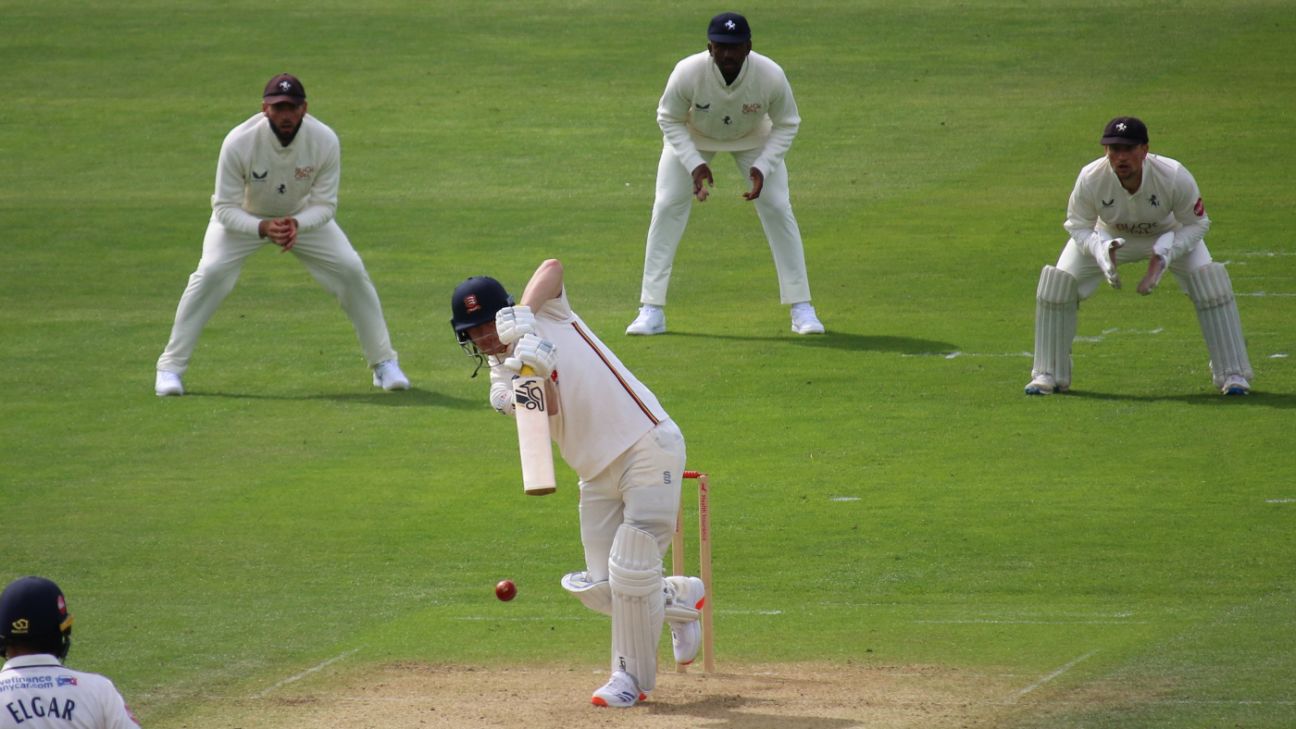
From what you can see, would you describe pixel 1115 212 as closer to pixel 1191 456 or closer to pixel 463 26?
pixel 1191 456

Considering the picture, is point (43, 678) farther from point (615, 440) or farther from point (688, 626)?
point (688, 626)

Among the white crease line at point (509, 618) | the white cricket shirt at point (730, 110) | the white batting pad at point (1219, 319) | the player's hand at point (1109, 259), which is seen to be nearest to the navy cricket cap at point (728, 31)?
the white cricket shirt at point (730, 110)

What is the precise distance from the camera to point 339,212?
20031 mm

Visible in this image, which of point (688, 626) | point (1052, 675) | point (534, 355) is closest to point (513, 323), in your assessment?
point (534, 355)

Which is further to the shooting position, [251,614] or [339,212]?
[339,212]

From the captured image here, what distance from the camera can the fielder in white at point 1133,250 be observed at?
41.5 feet

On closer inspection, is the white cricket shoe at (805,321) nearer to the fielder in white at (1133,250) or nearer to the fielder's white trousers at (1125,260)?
the fielder in white at (1133,250)

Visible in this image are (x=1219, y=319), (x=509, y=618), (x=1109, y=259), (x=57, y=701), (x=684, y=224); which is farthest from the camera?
(x=684, y=224)

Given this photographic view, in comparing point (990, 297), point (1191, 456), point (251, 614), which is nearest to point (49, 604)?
point (251, 614)

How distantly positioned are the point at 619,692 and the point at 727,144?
8.17m

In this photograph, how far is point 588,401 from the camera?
7.79m

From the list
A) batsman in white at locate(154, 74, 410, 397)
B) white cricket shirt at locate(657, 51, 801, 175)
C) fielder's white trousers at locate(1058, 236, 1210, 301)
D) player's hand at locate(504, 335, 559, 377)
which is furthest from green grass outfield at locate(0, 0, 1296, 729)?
player's hand at locate(504, 335, 559, 377)

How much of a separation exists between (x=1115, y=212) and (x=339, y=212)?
9600 mm

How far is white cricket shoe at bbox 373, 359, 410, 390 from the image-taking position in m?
14.2
